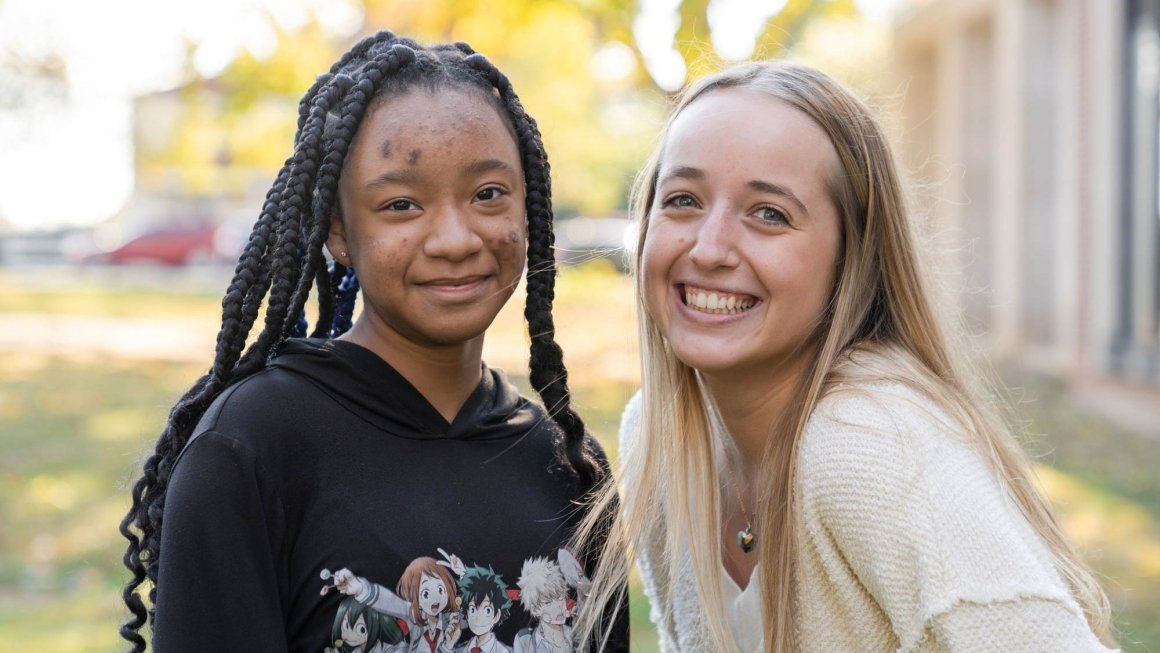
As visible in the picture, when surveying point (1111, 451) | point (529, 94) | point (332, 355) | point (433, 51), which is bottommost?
point (1111, 451)

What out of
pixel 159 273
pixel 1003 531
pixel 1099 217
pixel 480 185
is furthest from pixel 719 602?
pixel 159 273

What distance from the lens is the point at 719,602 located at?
260 centimetres

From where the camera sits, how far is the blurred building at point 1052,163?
10125 millimetres

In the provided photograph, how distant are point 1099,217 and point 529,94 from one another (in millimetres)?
7594

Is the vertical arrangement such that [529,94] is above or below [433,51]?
above

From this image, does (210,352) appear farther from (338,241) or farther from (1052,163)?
(338,241)

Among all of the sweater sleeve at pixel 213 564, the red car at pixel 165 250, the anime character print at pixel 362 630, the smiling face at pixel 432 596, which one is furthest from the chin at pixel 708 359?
the red car at pixel 165 250

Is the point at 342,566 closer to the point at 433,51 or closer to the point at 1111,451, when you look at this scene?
the point at 433,51

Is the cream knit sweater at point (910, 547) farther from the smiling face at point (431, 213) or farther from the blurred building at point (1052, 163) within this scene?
the blurred building at point (1052, 163)

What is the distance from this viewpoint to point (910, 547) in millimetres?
2141

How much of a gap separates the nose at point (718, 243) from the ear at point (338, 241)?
0.67 meters

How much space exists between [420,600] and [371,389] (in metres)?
0.41

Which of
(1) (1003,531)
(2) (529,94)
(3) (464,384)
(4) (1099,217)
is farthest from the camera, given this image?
(2) (529,94)

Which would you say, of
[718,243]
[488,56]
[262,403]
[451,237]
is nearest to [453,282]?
[451,237]
